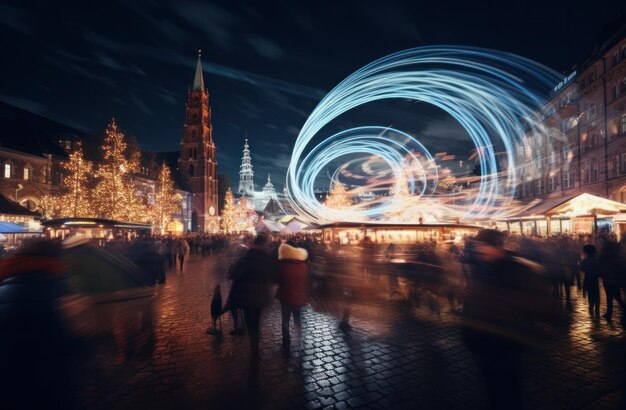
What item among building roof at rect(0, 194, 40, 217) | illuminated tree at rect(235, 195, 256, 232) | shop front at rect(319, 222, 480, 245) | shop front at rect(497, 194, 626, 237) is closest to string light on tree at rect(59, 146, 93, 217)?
building roof at rect(0, 194, 40, 217)

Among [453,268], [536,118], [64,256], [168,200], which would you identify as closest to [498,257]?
[64,256]

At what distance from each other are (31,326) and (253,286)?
2.96 meters

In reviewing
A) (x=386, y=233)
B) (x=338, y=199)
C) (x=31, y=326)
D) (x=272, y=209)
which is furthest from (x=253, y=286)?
(x=272, y=209)

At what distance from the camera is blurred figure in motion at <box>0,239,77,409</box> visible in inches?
168

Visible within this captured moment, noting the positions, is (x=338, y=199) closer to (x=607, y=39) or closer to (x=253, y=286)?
(x=607, y=39)

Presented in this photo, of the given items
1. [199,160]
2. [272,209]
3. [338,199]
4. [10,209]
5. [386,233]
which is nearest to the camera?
[386,233]

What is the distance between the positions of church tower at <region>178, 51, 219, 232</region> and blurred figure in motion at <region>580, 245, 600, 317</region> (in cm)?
9018

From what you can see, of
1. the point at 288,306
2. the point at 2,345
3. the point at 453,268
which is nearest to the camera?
the point at 2,345

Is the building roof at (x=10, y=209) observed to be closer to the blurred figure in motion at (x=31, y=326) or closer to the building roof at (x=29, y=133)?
the building roof at (x=29, y=133)

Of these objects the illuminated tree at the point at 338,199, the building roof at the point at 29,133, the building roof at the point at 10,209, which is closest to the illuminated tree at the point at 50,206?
the building roof at the point at 10,209

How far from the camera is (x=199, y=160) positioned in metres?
95.4

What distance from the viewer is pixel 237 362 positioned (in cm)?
623

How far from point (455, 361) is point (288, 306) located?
3141 millimetres

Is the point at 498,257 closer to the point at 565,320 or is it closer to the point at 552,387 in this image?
the point at 552,387
